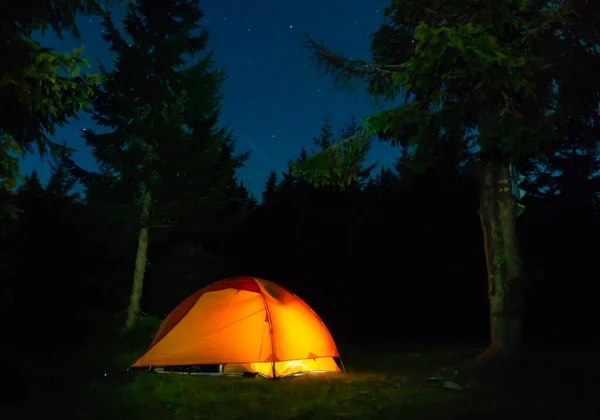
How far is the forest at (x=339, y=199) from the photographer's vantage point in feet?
29.7

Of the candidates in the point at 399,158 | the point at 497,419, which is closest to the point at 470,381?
the point at 497,419

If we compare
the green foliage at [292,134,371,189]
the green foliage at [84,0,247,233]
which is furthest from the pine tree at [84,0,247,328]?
the green foliage at [292,134,371,189]

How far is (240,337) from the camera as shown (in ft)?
33.5

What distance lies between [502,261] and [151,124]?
10.8 metres

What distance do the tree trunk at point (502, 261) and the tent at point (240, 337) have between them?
2989mm

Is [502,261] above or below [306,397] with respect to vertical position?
above

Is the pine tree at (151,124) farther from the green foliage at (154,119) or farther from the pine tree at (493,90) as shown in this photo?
the pine tree at (493,90)

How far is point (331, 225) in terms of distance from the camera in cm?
2781

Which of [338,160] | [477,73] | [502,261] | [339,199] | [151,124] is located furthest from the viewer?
[339,199]

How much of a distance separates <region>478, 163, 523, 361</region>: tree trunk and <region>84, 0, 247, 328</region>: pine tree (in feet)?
31.3

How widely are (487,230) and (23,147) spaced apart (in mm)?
7916

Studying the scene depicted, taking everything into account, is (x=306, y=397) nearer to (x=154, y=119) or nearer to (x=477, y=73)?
(x=477, y=73)

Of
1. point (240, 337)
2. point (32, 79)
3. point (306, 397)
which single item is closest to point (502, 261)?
point (306, 397)

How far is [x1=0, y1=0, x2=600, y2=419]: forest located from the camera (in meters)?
9.05
